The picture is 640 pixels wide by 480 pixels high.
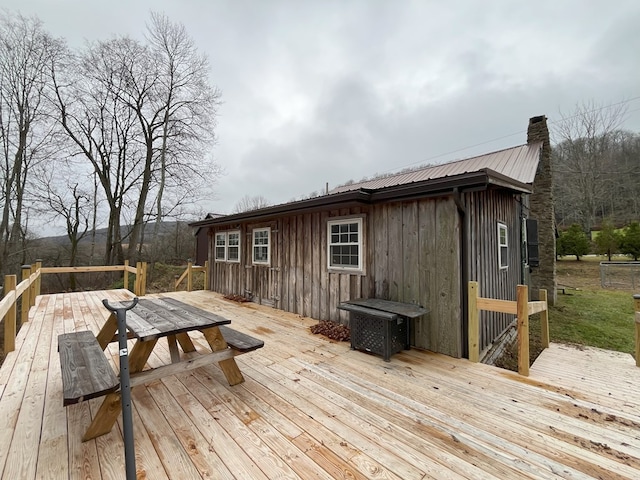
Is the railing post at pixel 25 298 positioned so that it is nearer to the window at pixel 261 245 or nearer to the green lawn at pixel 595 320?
the window at pixel 261 245

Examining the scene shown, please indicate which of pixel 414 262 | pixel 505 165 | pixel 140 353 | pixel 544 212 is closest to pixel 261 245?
pixel 414 262

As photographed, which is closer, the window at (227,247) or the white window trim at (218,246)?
the window at (227,247)

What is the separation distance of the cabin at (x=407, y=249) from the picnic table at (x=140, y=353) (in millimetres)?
2348

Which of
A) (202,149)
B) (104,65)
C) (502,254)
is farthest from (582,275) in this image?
(104,65)

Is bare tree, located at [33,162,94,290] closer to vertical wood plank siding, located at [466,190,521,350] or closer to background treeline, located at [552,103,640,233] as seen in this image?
vertical wood plank siding, located at [466,190,521,350]

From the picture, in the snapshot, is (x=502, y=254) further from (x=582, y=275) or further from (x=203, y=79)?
(x=203, y=79)

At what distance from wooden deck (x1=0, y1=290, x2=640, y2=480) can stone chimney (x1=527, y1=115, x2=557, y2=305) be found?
6796 millimetres

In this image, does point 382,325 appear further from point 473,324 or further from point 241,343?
point 241,343

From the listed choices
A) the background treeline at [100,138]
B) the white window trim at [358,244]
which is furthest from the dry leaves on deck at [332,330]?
the background treeline at [100,138]

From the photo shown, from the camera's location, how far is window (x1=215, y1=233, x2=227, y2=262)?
8.26 meters

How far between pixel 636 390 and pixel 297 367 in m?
3.56

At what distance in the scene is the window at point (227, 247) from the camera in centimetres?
777

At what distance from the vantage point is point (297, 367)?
3145 millimetres

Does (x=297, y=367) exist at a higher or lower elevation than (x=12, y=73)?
lower
